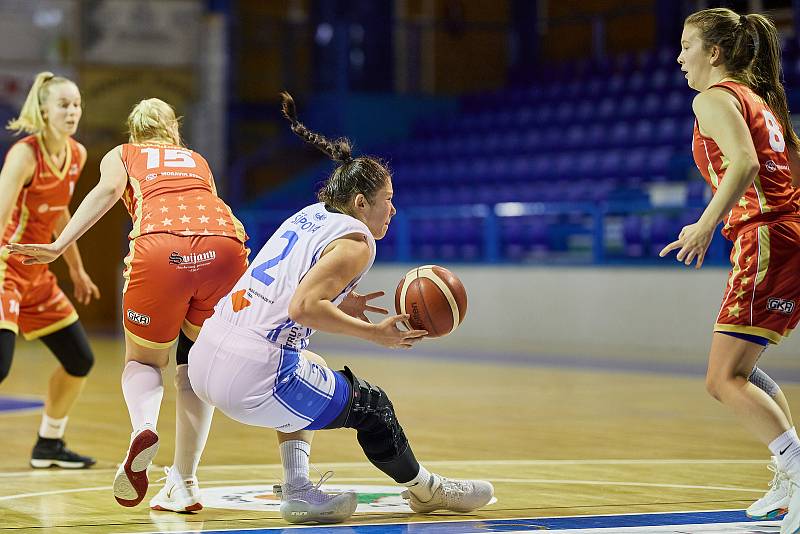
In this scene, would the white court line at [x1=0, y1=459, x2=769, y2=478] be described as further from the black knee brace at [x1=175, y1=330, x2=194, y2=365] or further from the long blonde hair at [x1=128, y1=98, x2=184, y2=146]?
the long blonde hair at [x1=128, y1=98, x2=184, y2=146]

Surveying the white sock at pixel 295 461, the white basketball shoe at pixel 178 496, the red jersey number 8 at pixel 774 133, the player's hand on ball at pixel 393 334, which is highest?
the red jersey number 8 at pixel 774 133

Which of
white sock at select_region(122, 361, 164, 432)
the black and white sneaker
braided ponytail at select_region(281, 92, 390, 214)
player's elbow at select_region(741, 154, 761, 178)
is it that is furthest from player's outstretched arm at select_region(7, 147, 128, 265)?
player's elbow at select_region(741, 154, 761, 178)

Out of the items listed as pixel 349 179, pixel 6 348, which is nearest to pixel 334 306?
pixel 349 179

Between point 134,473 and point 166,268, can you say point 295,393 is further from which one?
point 166,268

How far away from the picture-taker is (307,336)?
4551mm

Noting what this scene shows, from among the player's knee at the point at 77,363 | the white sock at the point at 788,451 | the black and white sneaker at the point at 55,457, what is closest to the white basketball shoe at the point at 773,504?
the white sock at the point at 788,451

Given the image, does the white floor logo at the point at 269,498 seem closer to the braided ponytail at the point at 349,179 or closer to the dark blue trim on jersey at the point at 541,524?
the dark blue trim on jersey at the point at 541,524

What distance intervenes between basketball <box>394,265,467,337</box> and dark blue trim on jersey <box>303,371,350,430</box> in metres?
0.34

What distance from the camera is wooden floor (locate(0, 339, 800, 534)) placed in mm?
4867

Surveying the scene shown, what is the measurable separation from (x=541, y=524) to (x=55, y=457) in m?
2.75

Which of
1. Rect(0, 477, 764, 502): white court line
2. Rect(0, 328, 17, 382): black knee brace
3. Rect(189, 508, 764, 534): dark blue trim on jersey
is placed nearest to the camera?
Rect(189, 508, 764, 534): dark blue trim on jersey

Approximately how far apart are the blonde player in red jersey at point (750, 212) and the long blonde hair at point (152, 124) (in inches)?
81.7

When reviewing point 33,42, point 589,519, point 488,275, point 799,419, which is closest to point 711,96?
point 589,519

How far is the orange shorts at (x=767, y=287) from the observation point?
4.41 meters
